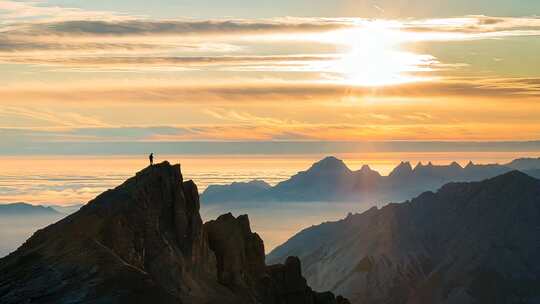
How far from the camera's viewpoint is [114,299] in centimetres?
19938

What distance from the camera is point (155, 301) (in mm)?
199625

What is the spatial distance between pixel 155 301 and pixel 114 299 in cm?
819
